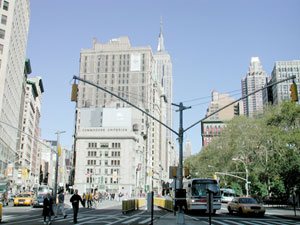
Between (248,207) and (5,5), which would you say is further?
(5,5)

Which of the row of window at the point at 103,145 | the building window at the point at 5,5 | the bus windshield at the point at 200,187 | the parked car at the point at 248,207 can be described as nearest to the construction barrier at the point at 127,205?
the bus windshield at the point at 200,187

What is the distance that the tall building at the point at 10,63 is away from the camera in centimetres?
6438

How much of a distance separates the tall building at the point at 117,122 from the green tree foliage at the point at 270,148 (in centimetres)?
4364

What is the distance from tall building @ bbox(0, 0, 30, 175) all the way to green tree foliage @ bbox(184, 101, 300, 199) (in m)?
44.9

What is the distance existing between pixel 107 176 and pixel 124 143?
466 inches

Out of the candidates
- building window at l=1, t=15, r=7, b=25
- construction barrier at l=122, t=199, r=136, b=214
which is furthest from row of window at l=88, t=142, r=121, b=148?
construction barrier at l=122, t=199, r=136, b=214

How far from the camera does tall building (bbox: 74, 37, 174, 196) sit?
4537 inches

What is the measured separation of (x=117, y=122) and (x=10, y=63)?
6060 centimetres

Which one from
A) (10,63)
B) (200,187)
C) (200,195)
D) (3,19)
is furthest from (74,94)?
(10,63)

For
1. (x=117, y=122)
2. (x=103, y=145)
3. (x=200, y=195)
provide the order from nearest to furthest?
(x=200, y=195) → (x=103, y=145) → (x=117, y=122)

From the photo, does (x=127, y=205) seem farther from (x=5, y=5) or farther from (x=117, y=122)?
(x=117, y=122)

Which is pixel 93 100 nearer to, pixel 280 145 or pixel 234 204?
pixel 280 145

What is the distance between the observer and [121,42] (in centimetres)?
15538

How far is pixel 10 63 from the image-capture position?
224 ft
